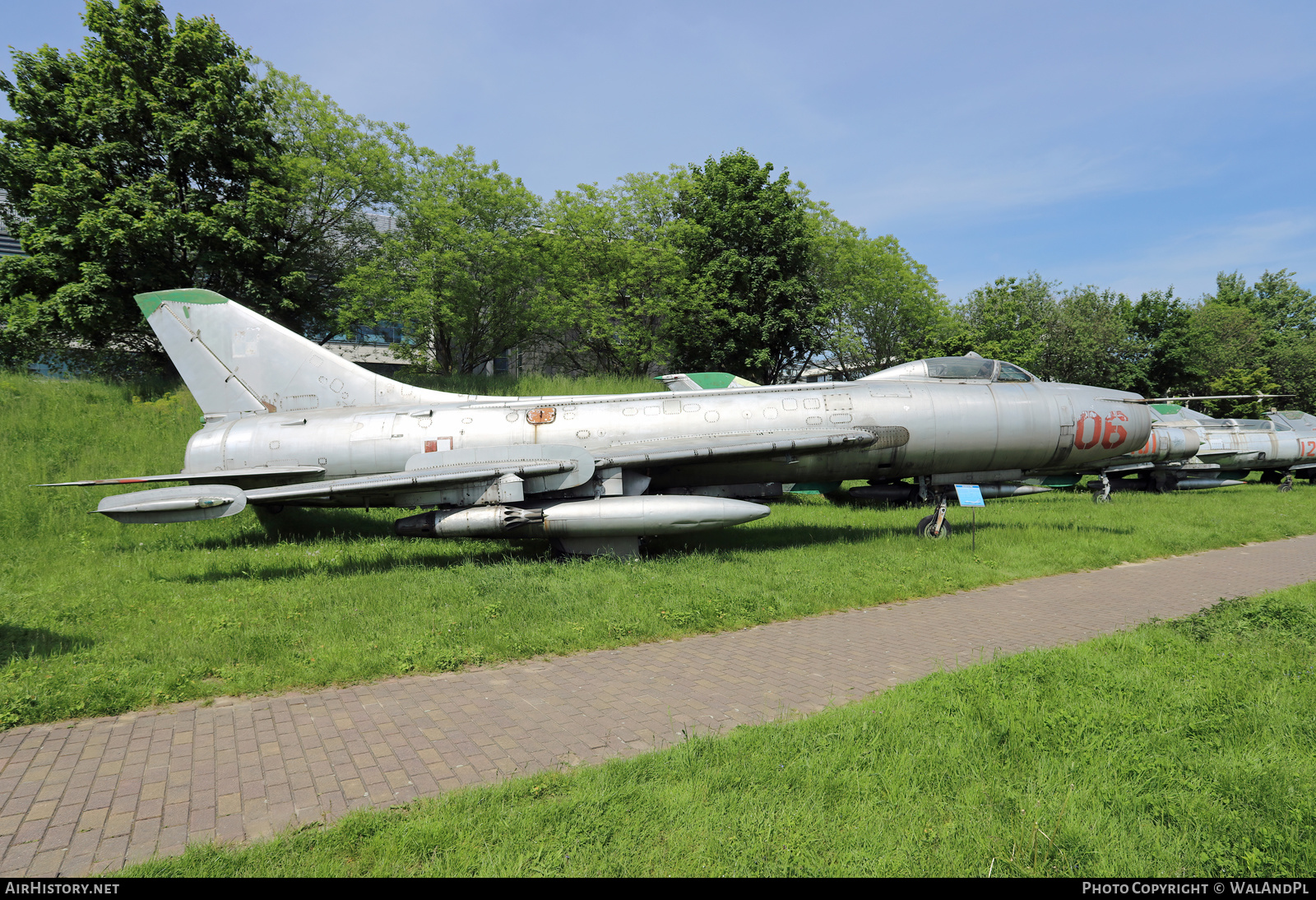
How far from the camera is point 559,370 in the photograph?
3198cm

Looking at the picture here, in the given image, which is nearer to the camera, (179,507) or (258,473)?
(179,507)

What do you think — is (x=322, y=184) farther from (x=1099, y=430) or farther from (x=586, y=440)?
(x=1099, y=430)

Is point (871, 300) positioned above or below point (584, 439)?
above

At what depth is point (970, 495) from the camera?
33.4ft

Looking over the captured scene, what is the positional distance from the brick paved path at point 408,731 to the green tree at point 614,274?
2038 cm

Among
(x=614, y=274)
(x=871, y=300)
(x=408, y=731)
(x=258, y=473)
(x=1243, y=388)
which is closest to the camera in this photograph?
(x=408, y=731)

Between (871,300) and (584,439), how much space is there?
30851 mm

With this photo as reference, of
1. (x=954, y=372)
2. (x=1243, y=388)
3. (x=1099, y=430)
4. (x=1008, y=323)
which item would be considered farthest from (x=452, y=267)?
(x=1243, y=388)

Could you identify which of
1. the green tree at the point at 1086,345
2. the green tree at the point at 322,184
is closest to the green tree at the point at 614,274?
the green tree at the point at 322,184

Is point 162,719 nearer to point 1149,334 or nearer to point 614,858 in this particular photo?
point 614,858

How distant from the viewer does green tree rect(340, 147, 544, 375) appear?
2084cm

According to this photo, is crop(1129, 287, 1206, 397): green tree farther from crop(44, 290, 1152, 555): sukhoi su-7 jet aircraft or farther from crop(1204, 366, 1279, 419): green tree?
crop(44, 290, 1152, 555): sukhoi su-7 jet aircraft
